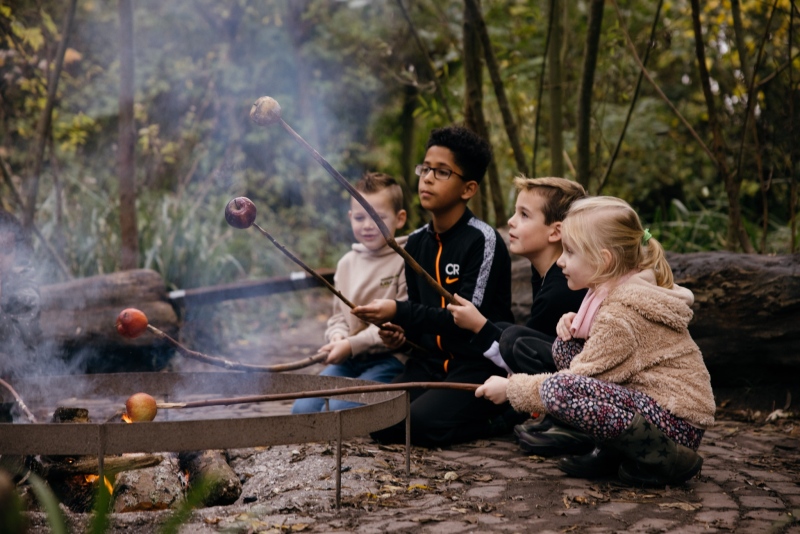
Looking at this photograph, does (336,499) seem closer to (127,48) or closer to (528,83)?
(127,48)

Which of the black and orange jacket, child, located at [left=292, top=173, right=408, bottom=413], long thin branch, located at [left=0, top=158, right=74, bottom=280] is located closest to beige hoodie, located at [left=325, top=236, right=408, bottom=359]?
child, located at [left=292, top=173, right=408, bottom=413]

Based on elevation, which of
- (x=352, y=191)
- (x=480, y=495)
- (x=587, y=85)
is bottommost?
(x=480, y=495)

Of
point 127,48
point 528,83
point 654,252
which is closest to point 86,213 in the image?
point 127,48

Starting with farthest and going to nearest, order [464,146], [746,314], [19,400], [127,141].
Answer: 1. [127,141]
2. [746,314]
3. [464,146]
4. [19,400]

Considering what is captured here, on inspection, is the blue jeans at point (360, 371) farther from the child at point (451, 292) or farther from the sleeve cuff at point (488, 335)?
the sleeve cuff at point (488, 335)

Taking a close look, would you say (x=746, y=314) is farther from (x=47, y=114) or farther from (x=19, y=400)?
(x=47, y=114)

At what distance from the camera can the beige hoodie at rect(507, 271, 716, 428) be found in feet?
9.41

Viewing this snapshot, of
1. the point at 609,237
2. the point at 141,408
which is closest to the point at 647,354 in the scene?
the point at 609,237

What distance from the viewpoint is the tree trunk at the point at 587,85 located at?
479 cm

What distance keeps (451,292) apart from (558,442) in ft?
2.97

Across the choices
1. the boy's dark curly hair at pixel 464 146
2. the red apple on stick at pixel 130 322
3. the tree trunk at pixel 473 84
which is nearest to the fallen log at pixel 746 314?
the boy's dark curly hair at pixel 464 146

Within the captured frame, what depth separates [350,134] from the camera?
14070 mm

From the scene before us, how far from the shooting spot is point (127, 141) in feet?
20.4

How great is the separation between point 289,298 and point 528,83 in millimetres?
3736
